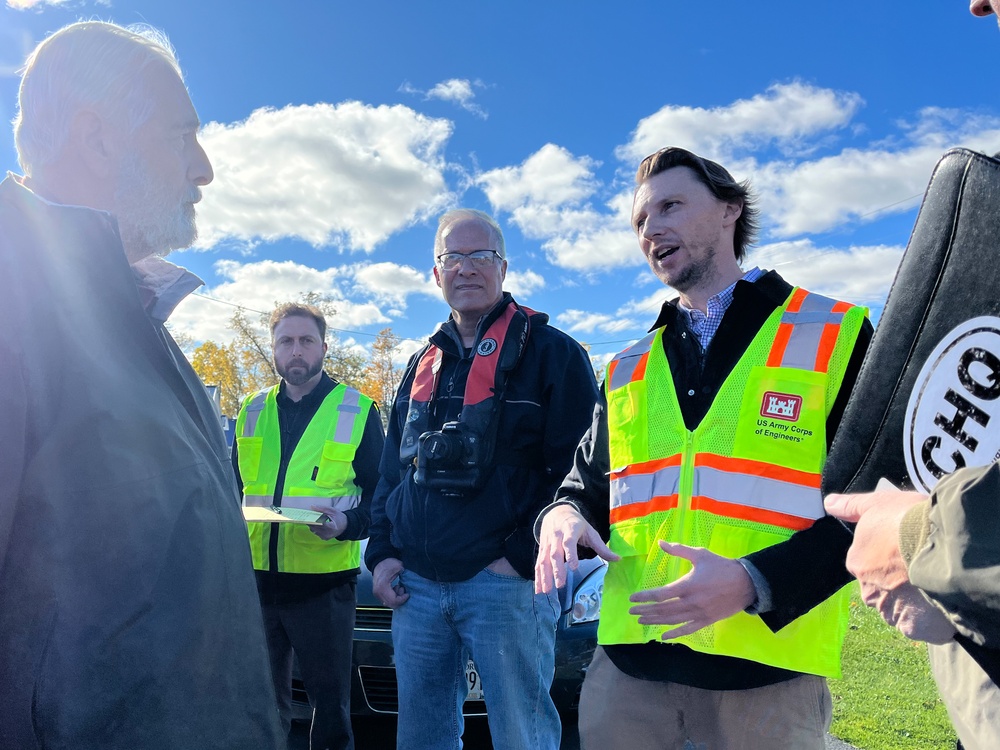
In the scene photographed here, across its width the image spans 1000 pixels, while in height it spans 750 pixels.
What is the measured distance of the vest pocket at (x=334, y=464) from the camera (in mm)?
3846

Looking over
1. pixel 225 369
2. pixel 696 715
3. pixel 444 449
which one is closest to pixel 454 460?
pixel 444 449

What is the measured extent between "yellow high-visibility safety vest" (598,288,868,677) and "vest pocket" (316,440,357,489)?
7.35 feet

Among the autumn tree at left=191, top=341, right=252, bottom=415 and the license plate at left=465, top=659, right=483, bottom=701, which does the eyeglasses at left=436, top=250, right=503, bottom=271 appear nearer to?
the license plate at left=465, top=659, right=483, bottom=701

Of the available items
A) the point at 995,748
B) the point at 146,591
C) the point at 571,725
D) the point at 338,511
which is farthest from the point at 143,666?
the point at 571,725

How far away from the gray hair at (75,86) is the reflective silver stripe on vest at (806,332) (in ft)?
5.66

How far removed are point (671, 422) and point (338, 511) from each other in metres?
2.29

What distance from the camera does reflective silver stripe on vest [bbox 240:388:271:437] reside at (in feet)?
13.5

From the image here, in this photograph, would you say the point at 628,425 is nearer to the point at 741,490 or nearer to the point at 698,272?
the point at 741,490

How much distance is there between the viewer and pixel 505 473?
2.63 meters

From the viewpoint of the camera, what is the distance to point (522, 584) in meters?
2.53

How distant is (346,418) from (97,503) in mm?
2777

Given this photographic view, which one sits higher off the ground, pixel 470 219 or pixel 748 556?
pixel 470 219

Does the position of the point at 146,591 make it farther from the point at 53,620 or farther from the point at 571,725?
the point at 571,725

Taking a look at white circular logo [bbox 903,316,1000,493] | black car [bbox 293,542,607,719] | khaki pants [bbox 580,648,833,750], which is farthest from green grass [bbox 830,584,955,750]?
white circular logo [bbox 903,316,1000,493]
